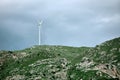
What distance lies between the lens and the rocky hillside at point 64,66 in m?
138

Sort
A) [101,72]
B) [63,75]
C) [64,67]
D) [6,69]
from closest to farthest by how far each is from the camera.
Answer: [101,72], [63,75], [64,67], [6,69]

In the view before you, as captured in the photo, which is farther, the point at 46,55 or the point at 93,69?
the point at 46,55

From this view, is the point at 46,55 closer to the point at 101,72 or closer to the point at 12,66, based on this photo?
the point at 12,66

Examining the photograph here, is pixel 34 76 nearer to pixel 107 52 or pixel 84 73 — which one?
pixel 84 73

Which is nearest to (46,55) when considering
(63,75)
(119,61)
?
(63,75)

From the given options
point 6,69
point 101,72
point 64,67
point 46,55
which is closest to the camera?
point 101,72

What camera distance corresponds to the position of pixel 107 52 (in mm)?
164750

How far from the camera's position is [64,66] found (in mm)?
156500

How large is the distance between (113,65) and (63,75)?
80.1 ft

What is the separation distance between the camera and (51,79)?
143m

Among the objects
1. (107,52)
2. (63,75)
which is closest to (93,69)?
(63,75)

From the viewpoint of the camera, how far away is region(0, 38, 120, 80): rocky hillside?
138125 mm

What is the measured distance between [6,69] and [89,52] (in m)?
49.1

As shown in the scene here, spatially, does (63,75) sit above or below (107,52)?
below
